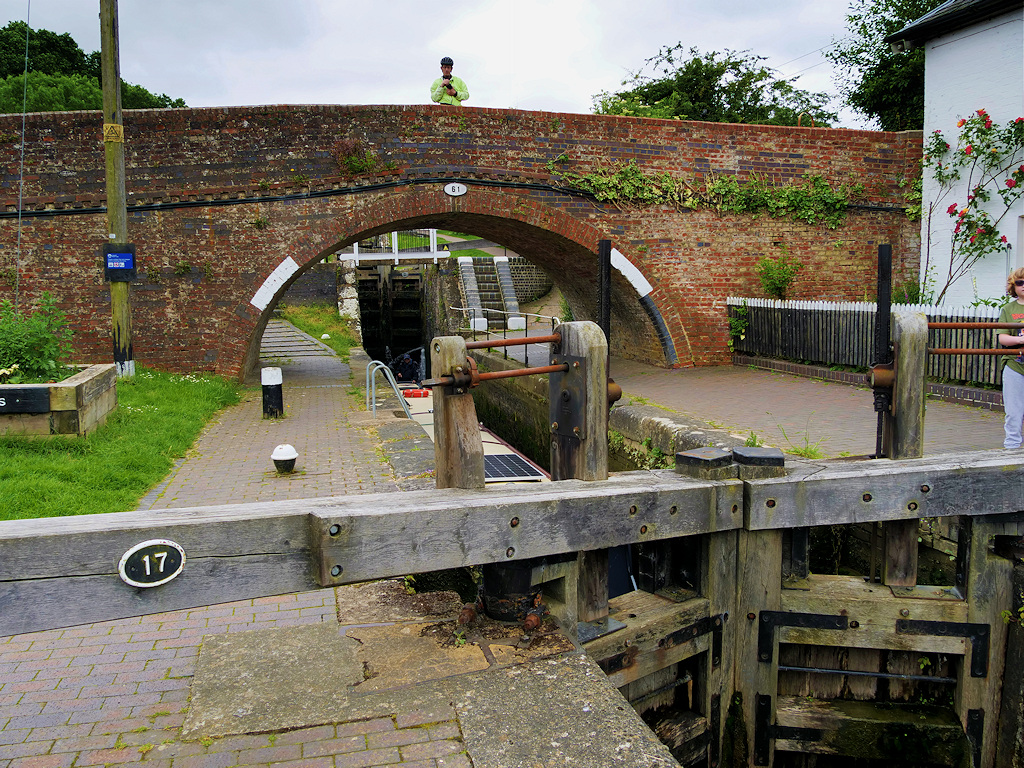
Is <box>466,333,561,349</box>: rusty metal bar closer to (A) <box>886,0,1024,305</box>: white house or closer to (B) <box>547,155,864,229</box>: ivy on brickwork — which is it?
(B) <box>547,155,864,229</box>: ivy on brickwork

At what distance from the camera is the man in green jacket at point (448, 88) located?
14008mm

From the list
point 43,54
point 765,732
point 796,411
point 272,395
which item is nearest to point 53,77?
point 43,54

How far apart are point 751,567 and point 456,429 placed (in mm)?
1797

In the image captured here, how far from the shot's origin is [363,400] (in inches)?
455

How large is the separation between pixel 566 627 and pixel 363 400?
8330 millimetres

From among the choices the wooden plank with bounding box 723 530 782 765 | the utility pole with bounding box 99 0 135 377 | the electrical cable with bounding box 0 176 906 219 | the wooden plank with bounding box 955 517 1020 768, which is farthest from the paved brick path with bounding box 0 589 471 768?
the electrical cable with bounding box 0 176 906 219

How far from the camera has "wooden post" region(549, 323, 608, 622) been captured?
388cm

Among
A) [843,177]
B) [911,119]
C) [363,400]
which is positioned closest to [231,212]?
[363,400]

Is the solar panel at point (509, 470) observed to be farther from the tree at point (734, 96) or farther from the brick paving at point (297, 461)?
the tree at point (734, 96)

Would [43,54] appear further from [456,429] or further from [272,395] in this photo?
[456,429]

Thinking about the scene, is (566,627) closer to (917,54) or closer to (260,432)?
(260,432)

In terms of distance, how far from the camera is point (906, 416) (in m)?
4.40

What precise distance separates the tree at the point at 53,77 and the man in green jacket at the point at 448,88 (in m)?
15.2

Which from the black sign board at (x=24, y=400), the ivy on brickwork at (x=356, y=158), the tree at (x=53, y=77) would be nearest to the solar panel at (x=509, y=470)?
the black sign board at (x=24, y=400)
